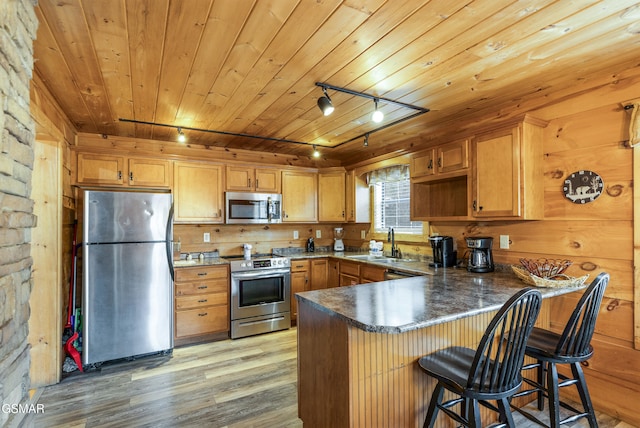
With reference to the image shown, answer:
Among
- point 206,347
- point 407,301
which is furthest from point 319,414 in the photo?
point 206,347

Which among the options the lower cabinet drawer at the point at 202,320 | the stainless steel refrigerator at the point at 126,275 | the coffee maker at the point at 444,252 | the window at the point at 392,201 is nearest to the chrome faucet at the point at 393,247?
the window at the point at 392,201

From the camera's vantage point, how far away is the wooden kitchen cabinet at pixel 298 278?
413 centimetres

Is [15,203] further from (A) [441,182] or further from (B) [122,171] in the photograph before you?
(A) [441,182]

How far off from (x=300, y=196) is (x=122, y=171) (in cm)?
215

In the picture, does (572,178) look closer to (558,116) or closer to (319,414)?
(558,116)

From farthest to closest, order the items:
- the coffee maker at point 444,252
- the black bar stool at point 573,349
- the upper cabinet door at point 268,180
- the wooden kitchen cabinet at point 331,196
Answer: the wooden kitchen cabinet at point 331,196
the upper cabinet door at point 268,180
the coffee maker at point 444,252
the black bar stool at point 573,349

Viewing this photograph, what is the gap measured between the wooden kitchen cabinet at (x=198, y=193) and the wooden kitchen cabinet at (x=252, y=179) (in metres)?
0.13

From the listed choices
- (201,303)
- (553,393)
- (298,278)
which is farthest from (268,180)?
(553,393)

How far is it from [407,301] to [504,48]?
61.6 inches

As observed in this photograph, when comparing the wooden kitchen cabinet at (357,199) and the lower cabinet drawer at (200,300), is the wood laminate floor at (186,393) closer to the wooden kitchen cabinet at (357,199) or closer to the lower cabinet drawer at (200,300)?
the lower cabinet drawer at (200,300)

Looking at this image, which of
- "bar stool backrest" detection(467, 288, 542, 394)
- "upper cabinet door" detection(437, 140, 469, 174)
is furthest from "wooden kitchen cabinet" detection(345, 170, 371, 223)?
"bar stool backrest" detection(467, 288, 542, 394)

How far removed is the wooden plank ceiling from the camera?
1.54 metres

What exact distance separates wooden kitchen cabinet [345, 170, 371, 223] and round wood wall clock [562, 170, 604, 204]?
2.41m

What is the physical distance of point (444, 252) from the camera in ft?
10.4
